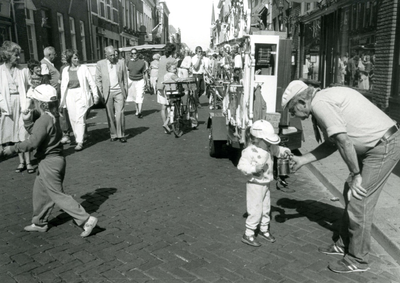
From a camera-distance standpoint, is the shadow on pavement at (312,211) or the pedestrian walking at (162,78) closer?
the shadow on pavement at (312,211)

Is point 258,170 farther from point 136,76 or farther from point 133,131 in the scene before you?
point 136,76

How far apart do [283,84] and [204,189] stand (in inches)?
165

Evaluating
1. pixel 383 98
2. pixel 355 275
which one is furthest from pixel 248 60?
pixel 383 98

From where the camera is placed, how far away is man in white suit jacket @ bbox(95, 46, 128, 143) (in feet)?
28.7

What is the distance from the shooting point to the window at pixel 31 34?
16.2 m

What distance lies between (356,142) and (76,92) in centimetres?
638

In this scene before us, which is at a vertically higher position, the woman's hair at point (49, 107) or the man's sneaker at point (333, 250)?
the woman's hair at point (49, 107)

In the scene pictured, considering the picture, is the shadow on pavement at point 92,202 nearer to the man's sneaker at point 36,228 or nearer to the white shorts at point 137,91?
the man's sneaker at point 36,228

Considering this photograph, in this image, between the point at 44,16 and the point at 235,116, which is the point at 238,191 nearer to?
the point at 235,116


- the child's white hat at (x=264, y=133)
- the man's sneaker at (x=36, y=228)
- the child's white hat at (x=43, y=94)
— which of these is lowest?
the man's sneaker at (x=36, y=228)

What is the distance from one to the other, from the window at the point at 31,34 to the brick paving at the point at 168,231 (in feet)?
35.3

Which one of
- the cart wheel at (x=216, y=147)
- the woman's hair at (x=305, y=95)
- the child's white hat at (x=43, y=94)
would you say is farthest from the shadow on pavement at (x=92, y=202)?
the woman's hair at (x=305, y=95)

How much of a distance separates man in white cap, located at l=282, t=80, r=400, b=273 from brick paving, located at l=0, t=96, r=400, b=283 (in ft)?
1.09

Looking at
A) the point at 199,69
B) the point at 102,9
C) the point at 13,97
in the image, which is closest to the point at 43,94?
the point at 13,97
